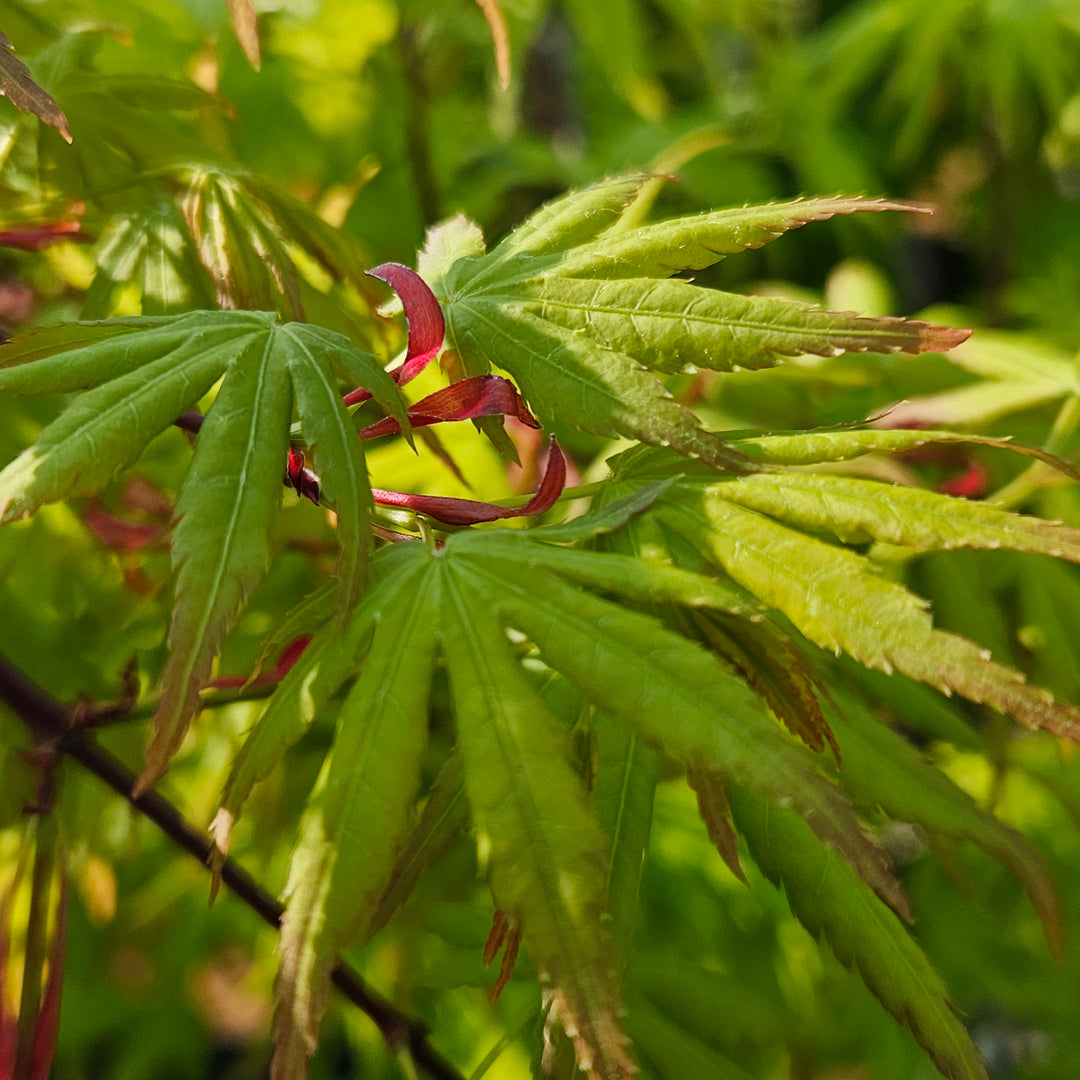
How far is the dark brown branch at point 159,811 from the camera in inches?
22.2

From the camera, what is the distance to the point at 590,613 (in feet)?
1.37

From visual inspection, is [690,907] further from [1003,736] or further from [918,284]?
[918,284]

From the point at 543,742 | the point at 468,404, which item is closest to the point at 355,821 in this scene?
the point at 543,742

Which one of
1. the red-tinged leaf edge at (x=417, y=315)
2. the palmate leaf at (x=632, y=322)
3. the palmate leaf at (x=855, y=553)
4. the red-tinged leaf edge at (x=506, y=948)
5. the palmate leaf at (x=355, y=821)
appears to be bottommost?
the red-tinged leaf edge at (x=506, y=948)

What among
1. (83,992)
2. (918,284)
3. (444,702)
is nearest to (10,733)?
(444,702)

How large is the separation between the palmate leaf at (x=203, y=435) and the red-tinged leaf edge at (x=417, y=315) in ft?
0.10

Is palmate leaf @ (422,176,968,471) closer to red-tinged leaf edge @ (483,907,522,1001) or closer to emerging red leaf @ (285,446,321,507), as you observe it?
emerging red leaf @ (285,446,321,507)

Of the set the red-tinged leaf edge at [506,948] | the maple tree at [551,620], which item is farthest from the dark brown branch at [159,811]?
the red-tinged leaf edge at [506,948]

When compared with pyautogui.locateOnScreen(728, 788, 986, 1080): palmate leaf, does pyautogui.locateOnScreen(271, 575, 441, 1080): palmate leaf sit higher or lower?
higher

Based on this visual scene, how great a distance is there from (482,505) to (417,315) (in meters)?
0.09

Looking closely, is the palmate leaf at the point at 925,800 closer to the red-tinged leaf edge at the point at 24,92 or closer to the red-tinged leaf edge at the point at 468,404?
the red-tinged leaf edge at the point at 468,404

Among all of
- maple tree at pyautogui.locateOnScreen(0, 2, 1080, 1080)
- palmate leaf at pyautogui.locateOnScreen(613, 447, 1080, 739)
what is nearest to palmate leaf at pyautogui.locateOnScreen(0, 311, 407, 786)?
maple tree at pyautogui.locateOnScreen(0, 2, 1080, 1080)

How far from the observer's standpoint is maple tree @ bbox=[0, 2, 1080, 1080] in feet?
1.23

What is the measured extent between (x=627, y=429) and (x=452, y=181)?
1058 millimetres
